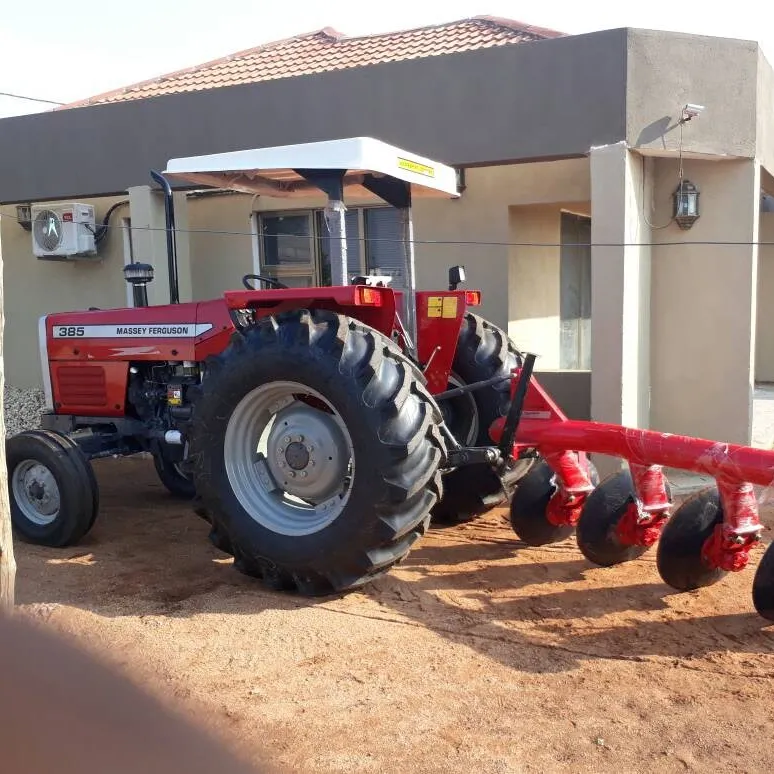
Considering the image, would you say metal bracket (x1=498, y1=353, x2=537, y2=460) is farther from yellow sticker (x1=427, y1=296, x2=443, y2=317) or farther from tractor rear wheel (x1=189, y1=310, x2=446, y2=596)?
yellow sticker (x1=427, y1=296, x2=443, y2=317)

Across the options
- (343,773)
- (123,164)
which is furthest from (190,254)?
(343,773)

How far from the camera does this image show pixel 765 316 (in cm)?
1314

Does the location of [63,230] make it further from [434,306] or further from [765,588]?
[765,588]

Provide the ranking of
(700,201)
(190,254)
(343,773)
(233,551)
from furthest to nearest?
(190,254) → (700,201) → (233,551) → (343,773)

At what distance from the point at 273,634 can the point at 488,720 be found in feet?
3.75

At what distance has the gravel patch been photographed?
9578 millimetres

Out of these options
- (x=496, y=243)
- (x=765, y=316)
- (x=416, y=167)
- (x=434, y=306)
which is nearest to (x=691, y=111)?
(x=496, y=243)

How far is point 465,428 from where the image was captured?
17.2ft

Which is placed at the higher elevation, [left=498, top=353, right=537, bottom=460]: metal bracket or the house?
the house

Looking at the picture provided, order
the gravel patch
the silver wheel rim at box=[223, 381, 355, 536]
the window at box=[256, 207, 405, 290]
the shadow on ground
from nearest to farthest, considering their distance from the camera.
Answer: the shadow on ground → the silver wheel rim at box=[223, 381, 355, 536] → the window at box=[256, 207, 405, 290] → the gravel patch

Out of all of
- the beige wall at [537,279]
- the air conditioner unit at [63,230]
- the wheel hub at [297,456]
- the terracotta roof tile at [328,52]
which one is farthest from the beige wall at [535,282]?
the air conditioner unit at [63,230]

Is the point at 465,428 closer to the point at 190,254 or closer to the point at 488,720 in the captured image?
the point at 488,720

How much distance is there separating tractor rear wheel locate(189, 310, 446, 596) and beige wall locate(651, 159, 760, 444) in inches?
147

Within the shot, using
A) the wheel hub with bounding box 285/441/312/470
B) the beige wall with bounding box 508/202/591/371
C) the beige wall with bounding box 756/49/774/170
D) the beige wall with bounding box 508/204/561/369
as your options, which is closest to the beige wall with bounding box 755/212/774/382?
the beige wall with bounding box 508/202/591/371
